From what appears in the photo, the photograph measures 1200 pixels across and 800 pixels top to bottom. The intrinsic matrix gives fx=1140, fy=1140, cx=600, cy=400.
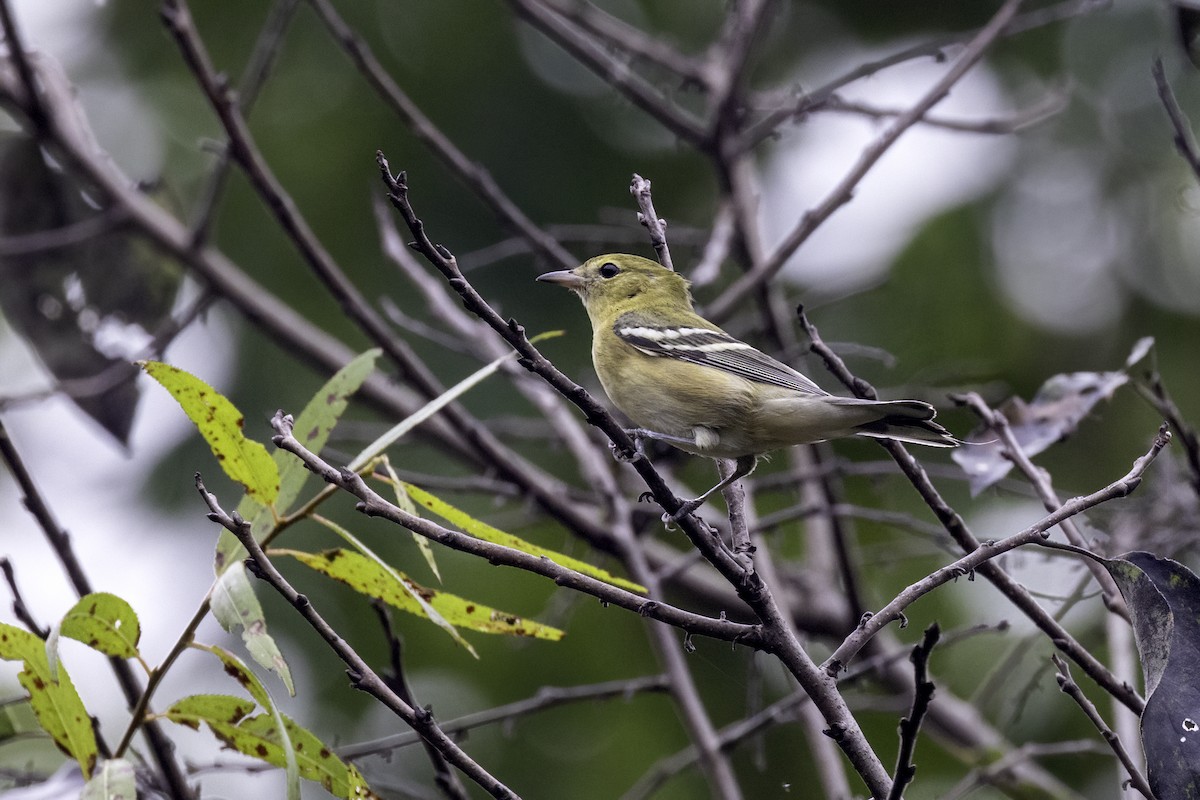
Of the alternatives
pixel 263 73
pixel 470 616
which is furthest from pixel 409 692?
pixel 263 73

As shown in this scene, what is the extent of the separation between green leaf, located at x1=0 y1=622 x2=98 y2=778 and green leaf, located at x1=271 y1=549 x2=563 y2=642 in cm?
45

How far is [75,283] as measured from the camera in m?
4.62

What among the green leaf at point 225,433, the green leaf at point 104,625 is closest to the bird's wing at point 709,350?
the green leaf at point 225,433

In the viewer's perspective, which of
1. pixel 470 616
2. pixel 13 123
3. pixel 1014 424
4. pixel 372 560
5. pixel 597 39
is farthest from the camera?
pixel 597 39

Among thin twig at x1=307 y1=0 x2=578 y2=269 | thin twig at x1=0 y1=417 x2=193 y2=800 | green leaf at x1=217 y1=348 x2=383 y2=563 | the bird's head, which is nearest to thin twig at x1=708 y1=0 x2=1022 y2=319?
the bird's head

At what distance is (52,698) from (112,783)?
0.23 m

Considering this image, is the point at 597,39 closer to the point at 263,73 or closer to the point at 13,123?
the point at 263,73

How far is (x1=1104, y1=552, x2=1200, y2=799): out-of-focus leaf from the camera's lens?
71.6 inches

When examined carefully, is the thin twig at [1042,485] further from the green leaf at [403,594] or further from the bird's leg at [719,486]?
the green leaf at [403,594]

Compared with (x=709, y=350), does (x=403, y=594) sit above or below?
below

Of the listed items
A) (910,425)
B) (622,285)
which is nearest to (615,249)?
(622,285)

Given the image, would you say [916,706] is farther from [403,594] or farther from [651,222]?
[651,222]

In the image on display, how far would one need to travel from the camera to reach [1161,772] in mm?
1819

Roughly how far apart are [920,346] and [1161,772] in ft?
19.7
